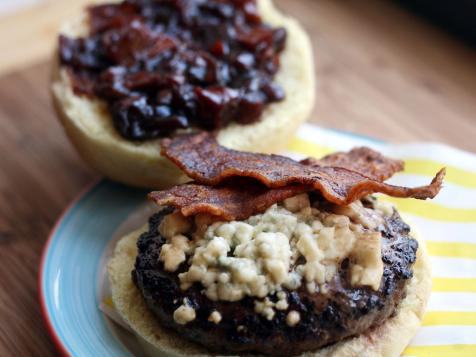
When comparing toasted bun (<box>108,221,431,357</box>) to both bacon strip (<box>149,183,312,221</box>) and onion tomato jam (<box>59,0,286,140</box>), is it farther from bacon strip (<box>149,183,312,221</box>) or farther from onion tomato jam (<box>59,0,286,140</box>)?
onion tomato jam (<box>59,0,286,140</box>)

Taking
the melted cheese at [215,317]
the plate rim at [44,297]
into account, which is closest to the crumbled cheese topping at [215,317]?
the melted cheese at [215,317]

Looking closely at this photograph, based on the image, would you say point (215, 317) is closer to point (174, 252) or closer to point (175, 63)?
point (174, 252)

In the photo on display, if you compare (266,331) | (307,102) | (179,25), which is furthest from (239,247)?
(179,25)

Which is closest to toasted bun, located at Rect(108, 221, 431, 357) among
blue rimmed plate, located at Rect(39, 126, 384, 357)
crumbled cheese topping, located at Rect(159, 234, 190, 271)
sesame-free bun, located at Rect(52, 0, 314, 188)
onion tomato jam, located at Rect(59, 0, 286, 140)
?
blue rimmed plate, located at Rect(39, 126, 384, 357)

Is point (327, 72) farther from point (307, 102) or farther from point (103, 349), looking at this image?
point (103, 349)

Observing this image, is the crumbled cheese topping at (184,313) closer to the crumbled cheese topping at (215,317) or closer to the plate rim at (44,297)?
the crumbled cheese topping at (215,317)

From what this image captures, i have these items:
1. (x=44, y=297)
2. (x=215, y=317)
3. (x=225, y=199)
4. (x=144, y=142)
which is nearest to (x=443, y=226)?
(x=225, y=199)
